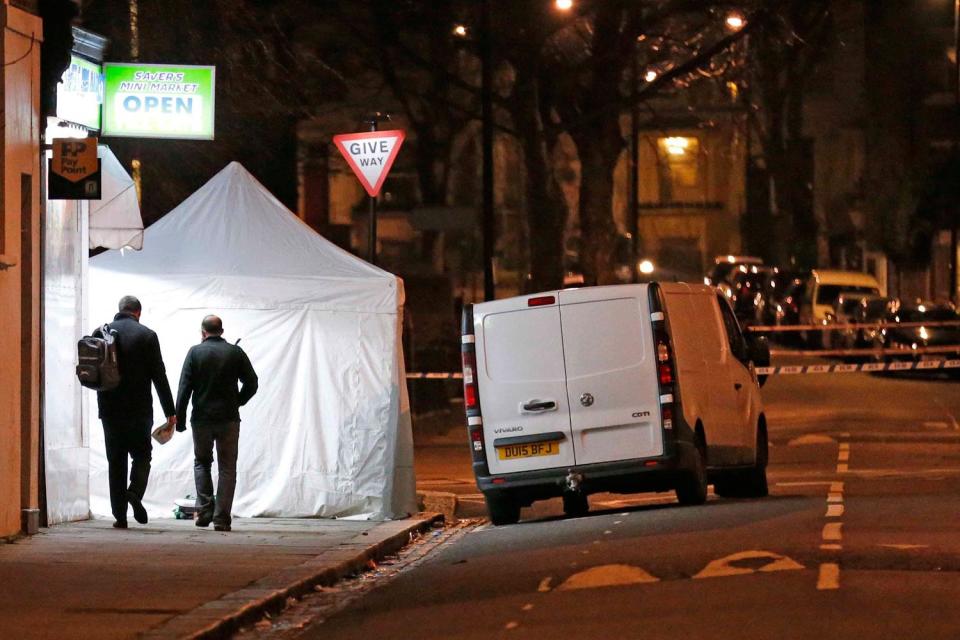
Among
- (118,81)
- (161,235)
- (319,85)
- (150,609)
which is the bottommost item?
(150,609)

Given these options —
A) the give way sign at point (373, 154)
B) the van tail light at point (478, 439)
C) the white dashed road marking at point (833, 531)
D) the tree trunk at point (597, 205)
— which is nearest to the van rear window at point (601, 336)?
the van tail light at point (478, 439)

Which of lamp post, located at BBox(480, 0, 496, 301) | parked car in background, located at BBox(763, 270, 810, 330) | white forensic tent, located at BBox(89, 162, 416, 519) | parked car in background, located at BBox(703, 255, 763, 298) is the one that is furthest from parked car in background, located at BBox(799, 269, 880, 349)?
white forensic tent, located at BBox(89, 162, 416, 519)

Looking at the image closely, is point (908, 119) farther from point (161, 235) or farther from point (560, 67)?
point (161, 235)

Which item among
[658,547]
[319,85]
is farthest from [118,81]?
[319,85]

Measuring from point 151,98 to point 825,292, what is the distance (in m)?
31.4

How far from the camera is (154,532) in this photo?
14336 millimetres

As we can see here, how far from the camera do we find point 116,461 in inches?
570

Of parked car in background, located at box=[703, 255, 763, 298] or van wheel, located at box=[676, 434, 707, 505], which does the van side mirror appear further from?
parked car in background, located at box=[703, 255, 763, 298]

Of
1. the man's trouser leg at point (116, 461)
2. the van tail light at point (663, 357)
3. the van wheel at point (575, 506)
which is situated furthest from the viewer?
the van wheel at point (575, 506)

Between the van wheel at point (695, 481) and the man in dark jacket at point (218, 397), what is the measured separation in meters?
3.69

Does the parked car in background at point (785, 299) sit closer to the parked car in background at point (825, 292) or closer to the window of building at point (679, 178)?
the parked car in background at point (825, 292)

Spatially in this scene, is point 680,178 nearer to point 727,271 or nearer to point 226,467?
point 727,271

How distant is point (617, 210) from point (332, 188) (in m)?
12.2

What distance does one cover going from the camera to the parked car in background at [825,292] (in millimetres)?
44531
